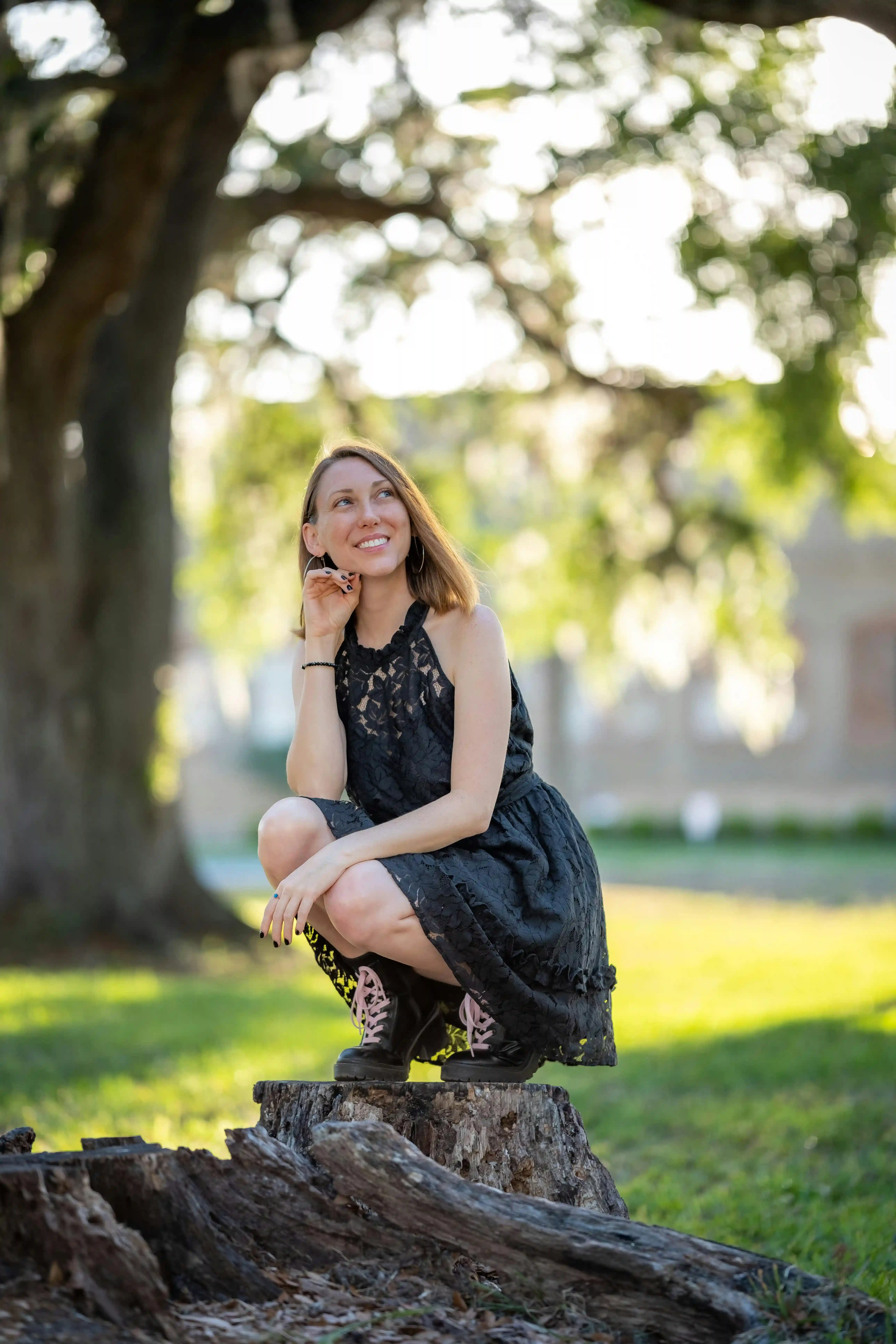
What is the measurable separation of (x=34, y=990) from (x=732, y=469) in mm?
8105

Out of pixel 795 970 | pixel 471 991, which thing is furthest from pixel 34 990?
pixel 471 991

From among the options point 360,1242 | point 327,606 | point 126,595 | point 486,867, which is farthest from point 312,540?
point 126,595

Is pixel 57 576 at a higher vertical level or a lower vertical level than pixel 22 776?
higher

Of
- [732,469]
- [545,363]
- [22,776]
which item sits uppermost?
[545,363]

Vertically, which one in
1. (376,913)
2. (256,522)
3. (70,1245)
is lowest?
(70,1245)

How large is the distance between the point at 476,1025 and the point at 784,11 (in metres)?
3.21

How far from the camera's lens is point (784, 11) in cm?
435

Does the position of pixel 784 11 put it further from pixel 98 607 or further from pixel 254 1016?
pixel 98 607

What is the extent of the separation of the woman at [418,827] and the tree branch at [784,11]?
2.18 meters

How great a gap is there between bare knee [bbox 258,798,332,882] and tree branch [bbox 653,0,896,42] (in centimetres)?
290

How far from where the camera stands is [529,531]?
13883mm

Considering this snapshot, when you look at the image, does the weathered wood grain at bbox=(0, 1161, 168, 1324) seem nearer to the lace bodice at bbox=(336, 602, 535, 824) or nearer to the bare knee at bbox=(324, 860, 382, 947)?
the bare knee at bbox=(324, 860, 382, 947)

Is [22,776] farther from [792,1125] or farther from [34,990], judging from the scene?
[792,1125]

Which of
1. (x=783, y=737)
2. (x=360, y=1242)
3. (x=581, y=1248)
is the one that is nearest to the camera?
(x=581, y=1248)
